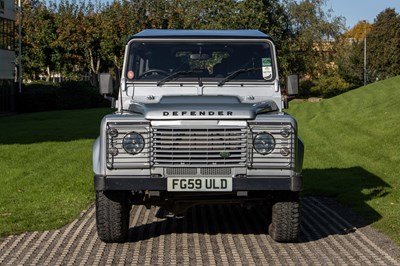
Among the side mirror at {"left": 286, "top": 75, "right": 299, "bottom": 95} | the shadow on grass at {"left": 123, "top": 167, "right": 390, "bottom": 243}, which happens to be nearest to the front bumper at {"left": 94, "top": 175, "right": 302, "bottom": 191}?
the shadow on grass at {"left": 123, "top": 167, "right": 390, "bottom": 243}

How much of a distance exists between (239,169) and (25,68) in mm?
54801

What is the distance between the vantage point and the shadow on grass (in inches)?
347

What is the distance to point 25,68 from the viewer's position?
60.2m

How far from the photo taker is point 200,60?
29.2ft

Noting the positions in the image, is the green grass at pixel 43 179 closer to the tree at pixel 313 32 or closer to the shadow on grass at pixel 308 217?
the shadow on grass at pixel 308 217

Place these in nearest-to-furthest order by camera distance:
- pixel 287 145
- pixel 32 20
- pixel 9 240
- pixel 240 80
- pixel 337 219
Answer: pixel 287 145 → pixel 9 240 → pixel 240 80 → pixel 337 219 → pixel 32 20

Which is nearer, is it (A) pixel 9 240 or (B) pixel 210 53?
(A) pixel 9 240

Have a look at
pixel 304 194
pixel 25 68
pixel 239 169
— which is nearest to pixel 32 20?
pixel 25 68

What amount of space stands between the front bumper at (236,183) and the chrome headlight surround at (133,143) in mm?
265

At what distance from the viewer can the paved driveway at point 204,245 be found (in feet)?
24.0

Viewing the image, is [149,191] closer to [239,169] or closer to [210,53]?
[239,169]

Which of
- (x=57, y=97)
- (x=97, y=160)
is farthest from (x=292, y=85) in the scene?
(x=57, y=97)

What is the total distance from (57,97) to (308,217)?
4094 cm

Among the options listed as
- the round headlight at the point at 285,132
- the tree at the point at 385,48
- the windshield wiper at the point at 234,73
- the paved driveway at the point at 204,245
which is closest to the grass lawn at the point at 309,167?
the paved driveway at the point at 204,245
